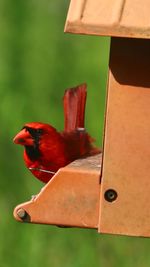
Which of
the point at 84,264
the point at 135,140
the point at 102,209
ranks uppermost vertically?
the point at 135,140

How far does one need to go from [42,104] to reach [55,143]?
96 centimetres

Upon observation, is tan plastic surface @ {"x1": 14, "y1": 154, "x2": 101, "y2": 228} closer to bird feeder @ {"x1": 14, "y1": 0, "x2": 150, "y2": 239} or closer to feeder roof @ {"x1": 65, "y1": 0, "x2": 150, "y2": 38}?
bird feeder @ {"x1": 14, "y1": 0, "x2": 150, "y2": 239}

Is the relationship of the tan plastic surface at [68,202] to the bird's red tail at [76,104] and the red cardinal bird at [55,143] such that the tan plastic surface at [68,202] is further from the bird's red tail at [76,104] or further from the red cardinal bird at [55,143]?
the bird's red tail at [76,104]

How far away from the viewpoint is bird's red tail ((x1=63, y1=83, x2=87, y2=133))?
4.67 metres

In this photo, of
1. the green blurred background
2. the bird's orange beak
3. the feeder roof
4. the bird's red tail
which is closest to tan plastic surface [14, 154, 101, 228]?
the feeder roof

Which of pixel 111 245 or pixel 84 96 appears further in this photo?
pixel 111 245

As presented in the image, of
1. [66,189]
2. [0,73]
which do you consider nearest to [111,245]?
[0,73]

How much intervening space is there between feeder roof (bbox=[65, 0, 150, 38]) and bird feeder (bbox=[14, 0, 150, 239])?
0.69ft

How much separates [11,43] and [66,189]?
2.19m

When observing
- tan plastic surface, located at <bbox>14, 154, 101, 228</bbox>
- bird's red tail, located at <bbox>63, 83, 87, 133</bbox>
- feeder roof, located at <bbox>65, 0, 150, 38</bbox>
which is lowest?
tan plastic surface, located at <bbox>14, 154, 101, 228</bbox>

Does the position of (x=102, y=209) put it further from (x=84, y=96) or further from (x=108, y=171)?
(x=84, y=96)

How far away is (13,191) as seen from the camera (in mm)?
5125

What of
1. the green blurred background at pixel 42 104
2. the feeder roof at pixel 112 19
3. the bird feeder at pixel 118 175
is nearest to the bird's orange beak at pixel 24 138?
the green blurred background at pixel 42 104

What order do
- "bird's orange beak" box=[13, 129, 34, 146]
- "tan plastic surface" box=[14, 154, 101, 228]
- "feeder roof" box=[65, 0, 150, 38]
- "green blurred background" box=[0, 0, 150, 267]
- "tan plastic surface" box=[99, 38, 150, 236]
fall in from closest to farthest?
"feeder roof" box=[65, 0, 150, 38], "tan plastic surface" box=[99, 38, 150, 236], "tan plastic surface" box=[14, 154, 101, 228], "bird's orange beak" box=[13, 129, 34, 146], "green blurred background" box=[0, 0, 150, 267]
